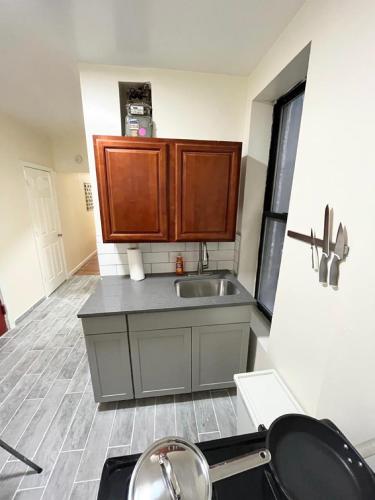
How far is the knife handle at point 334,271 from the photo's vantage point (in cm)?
77

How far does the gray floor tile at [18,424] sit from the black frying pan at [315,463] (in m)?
1.69

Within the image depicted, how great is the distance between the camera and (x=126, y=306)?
4.42ft

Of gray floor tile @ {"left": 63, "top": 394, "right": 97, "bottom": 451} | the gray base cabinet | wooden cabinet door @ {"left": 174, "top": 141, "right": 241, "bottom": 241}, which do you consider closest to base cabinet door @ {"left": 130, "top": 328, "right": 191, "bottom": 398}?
the gray base cabinet

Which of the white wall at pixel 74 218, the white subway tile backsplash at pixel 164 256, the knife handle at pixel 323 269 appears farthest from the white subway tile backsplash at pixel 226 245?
the white wall at pixel 74 218

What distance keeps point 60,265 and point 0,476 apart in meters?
2.93

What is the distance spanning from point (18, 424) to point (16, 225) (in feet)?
7.04

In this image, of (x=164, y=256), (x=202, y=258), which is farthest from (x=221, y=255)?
(x=164, y=256)

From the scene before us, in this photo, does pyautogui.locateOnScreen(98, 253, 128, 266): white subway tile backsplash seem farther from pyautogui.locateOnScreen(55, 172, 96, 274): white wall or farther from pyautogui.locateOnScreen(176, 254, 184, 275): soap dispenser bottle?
pyautogui.locateOnScreen(55, 172, 96, 274): white wall

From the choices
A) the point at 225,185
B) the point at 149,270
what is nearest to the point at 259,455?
the point at 225,185

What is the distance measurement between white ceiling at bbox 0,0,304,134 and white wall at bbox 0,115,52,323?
107 centimetres

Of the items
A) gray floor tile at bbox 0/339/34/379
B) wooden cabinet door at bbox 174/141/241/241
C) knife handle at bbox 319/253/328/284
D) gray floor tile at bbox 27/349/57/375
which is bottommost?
gray floor tile at bbox 27/349/57/375

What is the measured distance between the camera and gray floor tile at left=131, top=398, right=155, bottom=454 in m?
1.33

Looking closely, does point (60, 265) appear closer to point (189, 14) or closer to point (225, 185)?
point (225, 185)

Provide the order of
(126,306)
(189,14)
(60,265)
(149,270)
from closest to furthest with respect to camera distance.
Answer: (189,14)
(126,306)
(149,270)
(60,265)
